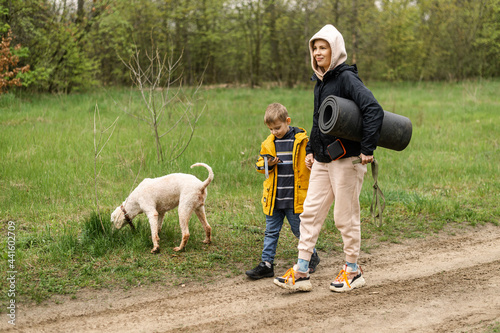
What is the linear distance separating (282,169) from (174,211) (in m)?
2.45

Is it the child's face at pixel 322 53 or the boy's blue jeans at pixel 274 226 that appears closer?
the child's face at pixel 322 53

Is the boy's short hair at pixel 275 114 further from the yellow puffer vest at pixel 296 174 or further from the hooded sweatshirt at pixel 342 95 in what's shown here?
the hooded sweatshirt at pixel 342 95

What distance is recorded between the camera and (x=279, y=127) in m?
4.48

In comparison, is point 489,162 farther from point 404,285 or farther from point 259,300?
point 259,300

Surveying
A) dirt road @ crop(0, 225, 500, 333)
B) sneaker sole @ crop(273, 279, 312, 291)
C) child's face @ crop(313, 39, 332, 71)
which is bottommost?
dirt road @ crop(0, 225, 500, 333)

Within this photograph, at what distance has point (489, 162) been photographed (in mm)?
9203

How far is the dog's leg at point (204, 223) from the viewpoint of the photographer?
5.08 metres

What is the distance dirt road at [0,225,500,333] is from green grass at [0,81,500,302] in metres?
0.31

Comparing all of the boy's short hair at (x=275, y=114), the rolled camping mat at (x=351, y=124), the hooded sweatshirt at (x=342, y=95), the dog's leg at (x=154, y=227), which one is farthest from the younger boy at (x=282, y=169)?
the dog's leg at (x=154, y=227)

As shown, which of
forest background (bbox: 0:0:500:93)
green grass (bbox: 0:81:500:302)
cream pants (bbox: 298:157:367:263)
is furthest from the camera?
forest background (bbox: 0:0:500:93)

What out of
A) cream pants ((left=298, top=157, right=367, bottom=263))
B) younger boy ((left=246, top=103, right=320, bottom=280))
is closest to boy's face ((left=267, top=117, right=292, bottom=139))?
younger boy ((left=246, top=103, right=320, bottom=280))

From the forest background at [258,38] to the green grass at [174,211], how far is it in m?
4.31

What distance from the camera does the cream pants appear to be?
A: 4.09 metres

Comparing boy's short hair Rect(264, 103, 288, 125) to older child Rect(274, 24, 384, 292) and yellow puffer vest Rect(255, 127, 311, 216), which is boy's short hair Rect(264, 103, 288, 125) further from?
older child Rect(274, 24, 384, 292)
